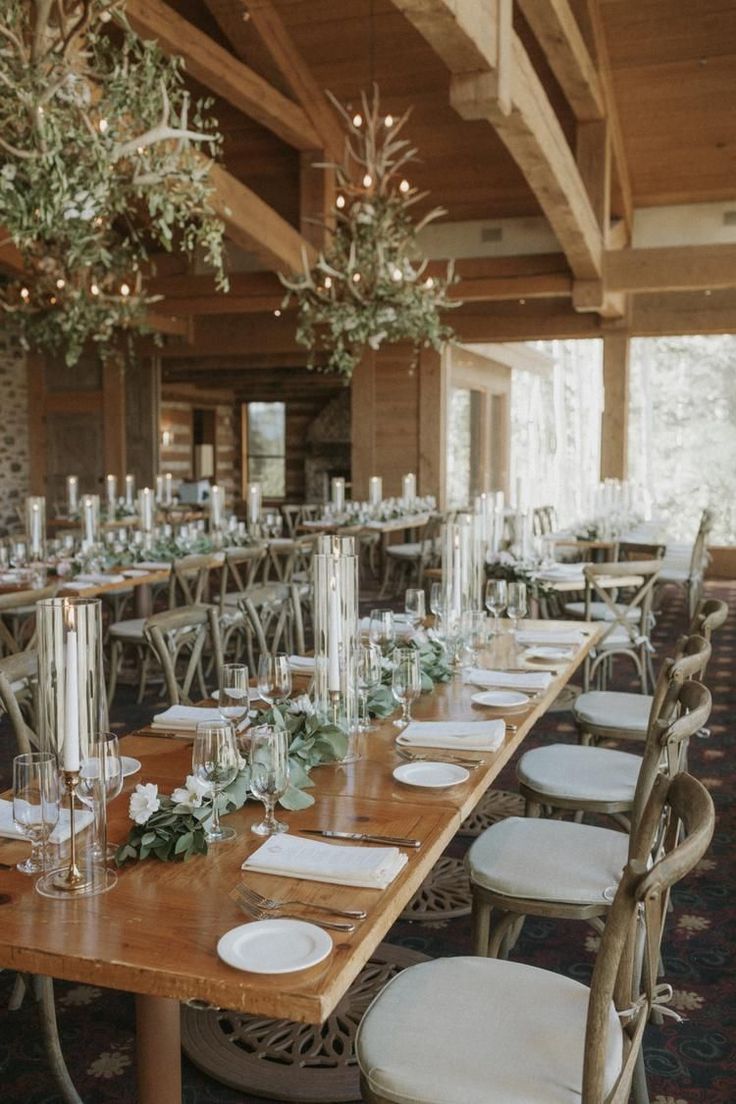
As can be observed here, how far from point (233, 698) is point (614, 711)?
2053mm

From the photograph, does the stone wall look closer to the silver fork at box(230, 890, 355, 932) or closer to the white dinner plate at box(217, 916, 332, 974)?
the silver fork at box(230, 890, 355, 932)

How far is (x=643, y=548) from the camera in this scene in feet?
29.8

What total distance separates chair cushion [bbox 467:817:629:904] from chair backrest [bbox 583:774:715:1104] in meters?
0.68

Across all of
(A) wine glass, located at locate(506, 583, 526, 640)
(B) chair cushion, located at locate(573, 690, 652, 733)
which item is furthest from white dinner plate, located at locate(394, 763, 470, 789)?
(A) wine glass, located at locate(506, 583, 526, 640)

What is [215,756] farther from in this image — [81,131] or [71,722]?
[81,131]

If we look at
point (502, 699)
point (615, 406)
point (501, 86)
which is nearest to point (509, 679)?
point (502, 699)

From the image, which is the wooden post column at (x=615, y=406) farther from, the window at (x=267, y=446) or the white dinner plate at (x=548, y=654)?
the white dinner plate at (x=548, y=654)

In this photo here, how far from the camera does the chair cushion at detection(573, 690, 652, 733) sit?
401cm

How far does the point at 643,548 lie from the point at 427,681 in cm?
613

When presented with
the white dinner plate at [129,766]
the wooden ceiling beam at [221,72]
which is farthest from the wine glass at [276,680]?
the wooden ceiling beam at [221,72]

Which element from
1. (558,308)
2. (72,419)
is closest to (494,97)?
(558,308)

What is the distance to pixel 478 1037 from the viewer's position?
187cm

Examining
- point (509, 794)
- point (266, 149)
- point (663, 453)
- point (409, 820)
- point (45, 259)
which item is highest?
point (266, 149)

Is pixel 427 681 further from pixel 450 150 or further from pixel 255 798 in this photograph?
pixel 450 150
